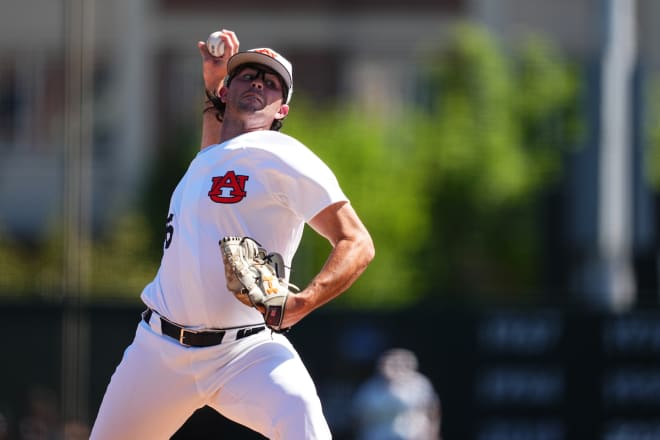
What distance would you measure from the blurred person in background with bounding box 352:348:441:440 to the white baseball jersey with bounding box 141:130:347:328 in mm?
7915

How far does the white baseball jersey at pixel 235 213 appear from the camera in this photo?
16.0ft

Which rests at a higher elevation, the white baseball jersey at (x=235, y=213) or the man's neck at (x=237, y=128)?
the man's neck at (x=237, y=128)

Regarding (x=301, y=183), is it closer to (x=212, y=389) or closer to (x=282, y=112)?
(x=282, y=112)

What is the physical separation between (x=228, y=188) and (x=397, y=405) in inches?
319

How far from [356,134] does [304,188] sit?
17160 millimetres

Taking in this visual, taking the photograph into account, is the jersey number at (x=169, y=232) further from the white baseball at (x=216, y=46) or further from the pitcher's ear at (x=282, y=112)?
the white baseball at (x=216, y=46)

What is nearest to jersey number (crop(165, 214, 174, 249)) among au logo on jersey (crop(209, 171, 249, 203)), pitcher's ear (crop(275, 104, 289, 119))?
au logo on jersey (crop(209, 171, 249, 203))

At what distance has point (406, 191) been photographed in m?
21.9

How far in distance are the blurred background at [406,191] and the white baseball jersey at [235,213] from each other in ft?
23.3

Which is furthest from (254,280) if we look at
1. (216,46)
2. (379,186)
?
(379,186)

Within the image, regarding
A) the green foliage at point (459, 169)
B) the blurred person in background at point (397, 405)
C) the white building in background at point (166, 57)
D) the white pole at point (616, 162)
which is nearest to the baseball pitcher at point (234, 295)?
the blurred person in background at point (397, 405)

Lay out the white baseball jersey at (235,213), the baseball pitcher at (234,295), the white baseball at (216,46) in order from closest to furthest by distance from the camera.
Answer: the baseball pitcher at (234,295) → the white baseball jersey at (235,213) → the white baseball at (216,46)

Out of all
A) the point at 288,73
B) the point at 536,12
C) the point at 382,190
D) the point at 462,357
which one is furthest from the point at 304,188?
the point at 536,12

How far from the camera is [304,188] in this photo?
4848 mm
